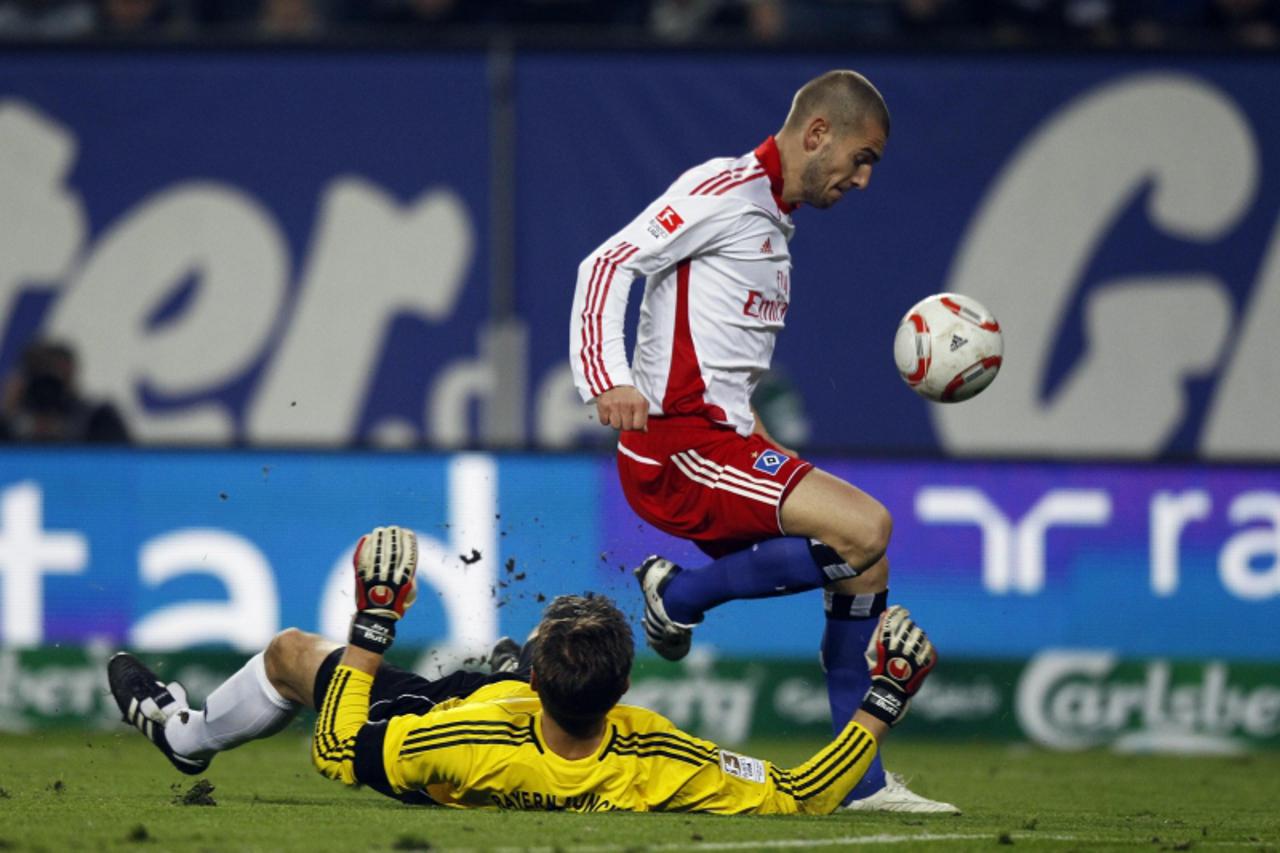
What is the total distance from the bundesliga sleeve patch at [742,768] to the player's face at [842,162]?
78.6 inches

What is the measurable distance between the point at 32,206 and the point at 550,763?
7.04 meters

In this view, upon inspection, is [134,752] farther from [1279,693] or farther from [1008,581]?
[1279,693]

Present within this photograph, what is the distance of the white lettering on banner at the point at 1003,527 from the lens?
1054 centimetres

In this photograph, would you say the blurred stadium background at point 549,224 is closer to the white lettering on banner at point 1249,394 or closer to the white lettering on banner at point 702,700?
the white lettering on banner at point 1249,394

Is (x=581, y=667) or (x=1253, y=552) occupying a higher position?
(x=1253, y=552)

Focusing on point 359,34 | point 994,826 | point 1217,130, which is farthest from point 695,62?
point 994,826

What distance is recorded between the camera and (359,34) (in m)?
12.2

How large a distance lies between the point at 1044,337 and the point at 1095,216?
768 millimetres

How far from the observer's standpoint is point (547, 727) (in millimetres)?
6164

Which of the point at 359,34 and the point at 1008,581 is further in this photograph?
the point at 359,34

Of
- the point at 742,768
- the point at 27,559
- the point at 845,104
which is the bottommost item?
the point at 742,768

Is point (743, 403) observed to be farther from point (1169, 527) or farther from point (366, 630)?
point (1169, 527)

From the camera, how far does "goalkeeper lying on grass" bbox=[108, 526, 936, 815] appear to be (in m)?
6.12

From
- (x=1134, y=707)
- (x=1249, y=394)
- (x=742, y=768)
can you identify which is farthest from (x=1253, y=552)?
(x=742, y=768)
